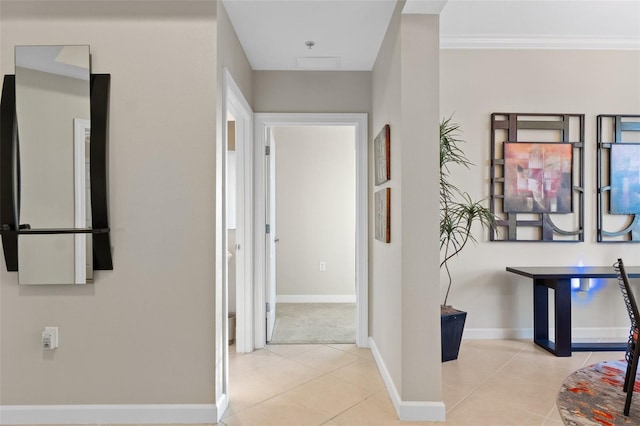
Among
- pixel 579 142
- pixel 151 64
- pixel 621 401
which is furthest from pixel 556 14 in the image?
pixel 151 64

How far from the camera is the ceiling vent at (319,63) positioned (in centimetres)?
305

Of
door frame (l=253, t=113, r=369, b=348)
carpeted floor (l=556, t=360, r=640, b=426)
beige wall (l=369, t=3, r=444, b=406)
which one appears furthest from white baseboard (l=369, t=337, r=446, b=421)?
door frame (l=253, t=113, r=369, b=348)

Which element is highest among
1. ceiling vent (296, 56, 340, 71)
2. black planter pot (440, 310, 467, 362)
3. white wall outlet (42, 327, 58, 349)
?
ceiling vent (296, 56, 340, 71)

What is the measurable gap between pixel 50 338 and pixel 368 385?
6.18ft

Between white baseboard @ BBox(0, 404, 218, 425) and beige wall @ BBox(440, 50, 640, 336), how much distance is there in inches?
90.6

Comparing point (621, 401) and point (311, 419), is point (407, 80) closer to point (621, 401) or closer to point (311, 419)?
point (311, 419)

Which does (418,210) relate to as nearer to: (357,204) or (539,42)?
(357,204)

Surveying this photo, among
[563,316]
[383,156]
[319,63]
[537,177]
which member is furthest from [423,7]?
[563,316]

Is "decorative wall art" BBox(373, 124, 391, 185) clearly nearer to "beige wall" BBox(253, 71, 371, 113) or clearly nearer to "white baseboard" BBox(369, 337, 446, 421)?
"beige wall" BBox(253, 71, 371, 113)

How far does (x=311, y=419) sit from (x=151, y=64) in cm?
212

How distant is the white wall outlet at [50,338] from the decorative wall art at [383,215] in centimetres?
197

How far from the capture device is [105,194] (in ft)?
6.79

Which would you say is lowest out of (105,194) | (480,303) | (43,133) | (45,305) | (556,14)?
(480,303)

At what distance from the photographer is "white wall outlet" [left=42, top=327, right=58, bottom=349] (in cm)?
208
